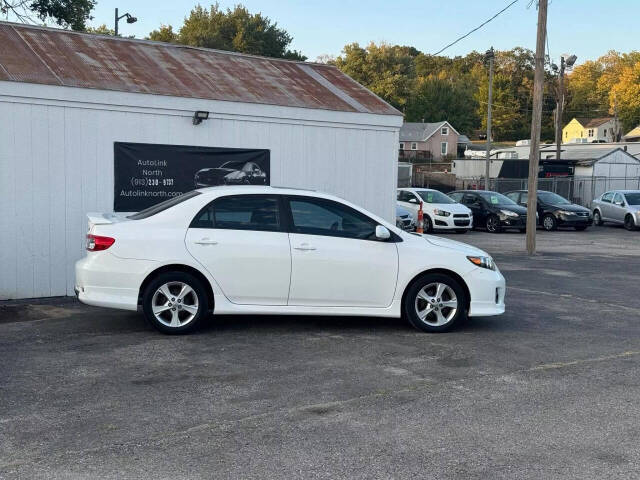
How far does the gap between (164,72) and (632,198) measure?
73.2 ft

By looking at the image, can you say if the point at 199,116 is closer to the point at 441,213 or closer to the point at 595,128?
the point at 441,213

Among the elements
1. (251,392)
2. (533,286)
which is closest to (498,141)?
(533,286)

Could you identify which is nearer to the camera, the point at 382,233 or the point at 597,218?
the point at 382,233

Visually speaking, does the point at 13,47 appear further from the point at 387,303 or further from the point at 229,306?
the point at 387,303

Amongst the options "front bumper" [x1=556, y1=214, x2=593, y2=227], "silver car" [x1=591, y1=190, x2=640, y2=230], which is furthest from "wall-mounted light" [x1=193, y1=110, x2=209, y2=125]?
"silver car" [x1=591, y1=190, x2=640, y2=230]

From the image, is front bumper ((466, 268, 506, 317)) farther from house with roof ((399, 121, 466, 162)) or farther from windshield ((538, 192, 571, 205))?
house with roof ((399, 121, 466, 162))

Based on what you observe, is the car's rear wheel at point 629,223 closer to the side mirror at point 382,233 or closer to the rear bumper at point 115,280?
the side mirror at point 382,233

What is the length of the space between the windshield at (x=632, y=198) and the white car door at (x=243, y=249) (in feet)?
79.5

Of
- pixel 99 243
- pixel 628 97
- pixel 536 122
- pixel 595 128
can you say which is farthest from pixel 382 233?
pixel 595 128

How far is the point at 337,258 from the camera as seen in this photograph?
8.52 meters

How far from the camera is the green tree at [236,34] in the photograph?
240ft

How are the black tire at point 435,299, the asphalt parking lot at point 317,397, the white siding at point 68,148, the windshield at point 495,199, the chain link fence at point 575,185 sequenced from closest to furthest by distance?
1. the asphalt parking lot at point 317,397
2. the black tire at point 435,299
3. the white siding at point 68,148
4. the windshield at point 495,199
5. the chain link fence at point 575,185

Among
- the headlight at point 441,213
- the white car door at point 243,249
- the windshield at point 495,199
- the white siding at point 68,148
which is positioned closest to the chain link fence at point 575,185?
the windshield at point 495,199

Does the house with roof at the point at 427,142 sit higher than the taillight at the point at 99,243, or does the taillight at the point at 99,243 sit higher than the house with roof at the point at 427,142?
the house with roof at the point at 427,142
